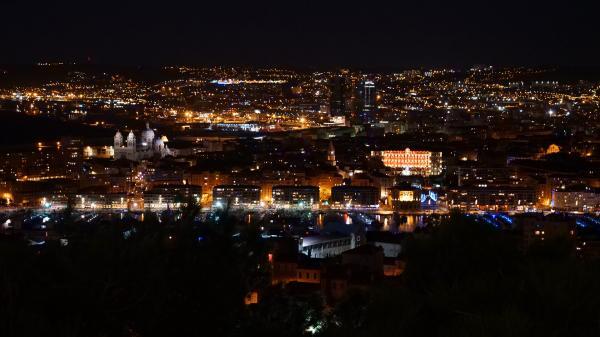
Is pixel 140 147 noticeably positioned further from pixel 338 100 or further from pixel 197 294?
pixel 197 294

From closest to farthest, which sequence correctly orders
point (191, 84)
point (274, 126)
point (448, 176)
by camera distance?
point (448, 176)
point (274, 126)
point (191, 84)

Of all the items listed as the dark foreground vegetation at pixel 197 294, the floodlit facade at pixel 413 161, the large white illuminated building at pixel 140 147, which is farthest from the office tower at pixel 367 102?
the dark foreground vegetation at pixel 197 294

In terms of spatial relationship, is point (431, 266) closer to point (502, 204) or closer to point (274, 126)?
point (502, 204)

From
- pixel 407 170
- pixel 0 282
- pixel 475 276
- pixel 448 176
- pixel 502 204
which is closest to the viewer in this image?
pixel 0 282

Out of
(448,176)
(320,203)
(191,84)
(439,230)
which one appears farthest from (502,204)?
(191,84)

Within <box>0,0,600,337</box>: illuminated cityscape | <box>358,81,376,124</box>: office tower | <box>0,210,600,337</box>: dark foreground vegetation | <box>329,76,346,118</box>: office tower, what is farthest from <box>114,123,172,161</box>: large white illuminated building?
<box>0,210,600,337</box>: dark foreground vegetation

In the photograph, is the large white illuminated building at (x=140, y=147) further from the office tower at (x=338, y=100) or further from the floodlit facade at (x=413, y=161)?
the office tower at (x=338, y=100)
